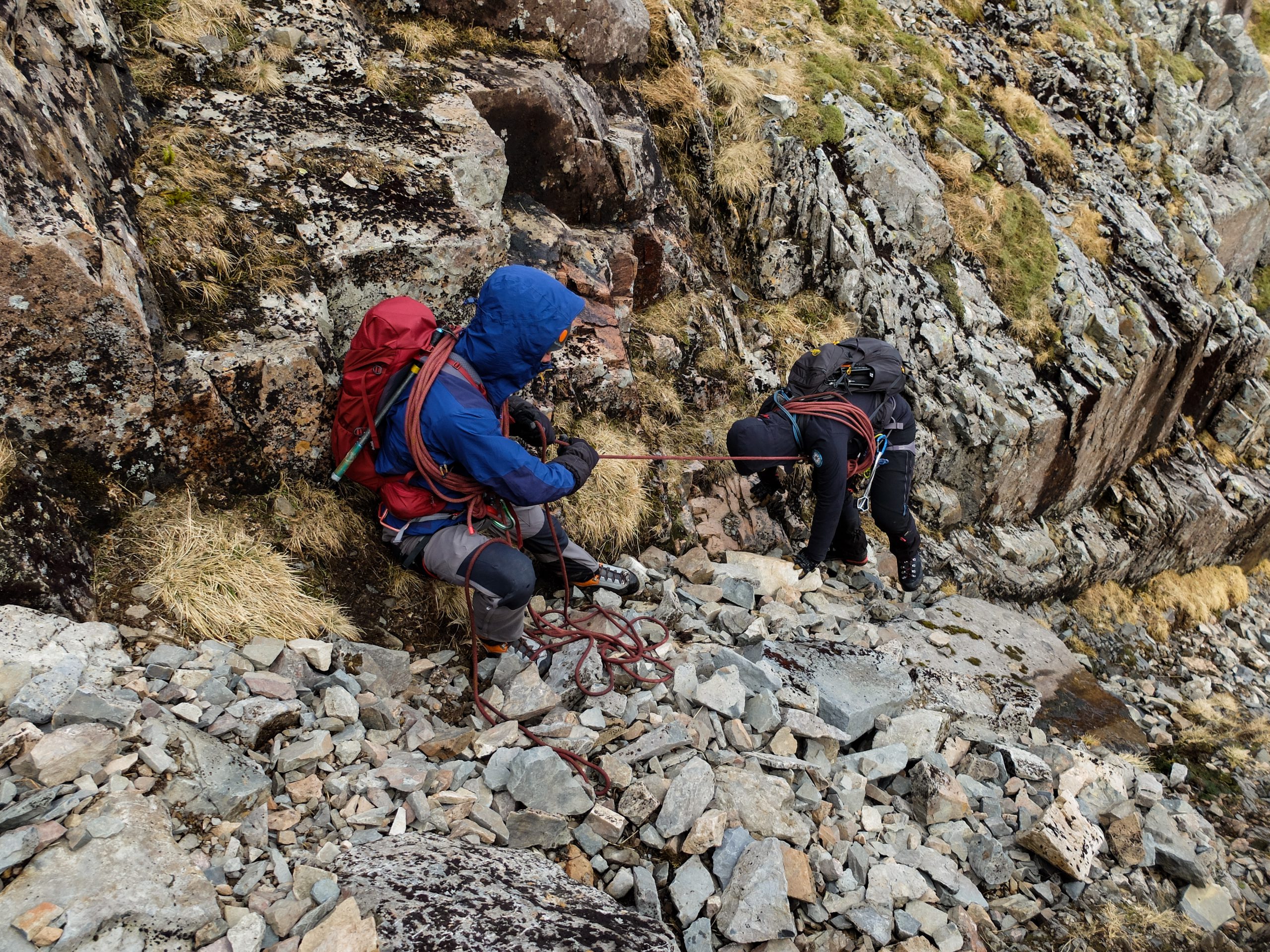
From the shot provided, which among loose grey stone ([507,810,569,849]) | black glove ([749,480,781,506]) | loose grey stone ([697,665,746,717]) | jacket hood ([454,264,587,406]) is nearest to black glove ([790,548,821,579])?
black glove ([749,480,781,506])

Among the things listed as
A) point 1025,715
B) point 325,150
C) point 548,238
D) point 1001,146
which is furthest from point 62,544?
point 1001,146

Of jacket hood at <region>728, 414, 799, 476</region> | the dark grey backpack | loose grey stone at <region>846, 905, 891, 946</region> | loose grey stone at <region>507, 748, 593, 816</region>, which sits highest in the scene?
the dark grey backpack

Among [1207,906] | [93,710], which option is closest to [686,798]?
[93,710]

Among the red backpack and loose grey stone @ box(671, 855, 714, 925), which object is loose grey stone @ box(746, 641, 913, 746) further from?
the red backpack

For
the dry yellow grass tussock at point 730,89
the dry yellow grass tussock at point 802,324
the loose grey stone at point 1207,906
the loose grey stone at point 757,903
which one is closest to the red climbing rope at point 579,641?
the loose grey stone at point 757,903

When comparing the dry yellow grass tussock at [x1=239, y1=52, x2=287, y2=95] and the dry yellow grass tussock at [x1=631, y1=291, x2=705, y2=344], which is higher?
the dry yellow grass tussock at [x1=239, y1=52, x2=287, y2=95]

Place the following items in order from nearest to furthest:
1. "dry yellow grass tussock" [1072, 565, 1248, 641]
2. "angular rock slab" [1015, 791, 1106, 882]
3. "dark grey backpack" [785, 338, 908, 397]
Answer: "angular rock slab" [1015, 791, 1106, 882]
"dark grey backpack" [785, 338, 908, 397]
"dry yellow grass tussock" [1072, 565, 1248, 641]

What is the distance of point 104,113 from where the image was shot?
5.78 metres

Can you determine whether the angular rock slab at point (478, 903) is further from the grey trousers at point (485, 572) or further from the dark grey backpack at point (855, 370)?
the dark grey backpack at point (855, 370)

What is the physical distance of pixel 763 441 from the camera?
25.8 feet

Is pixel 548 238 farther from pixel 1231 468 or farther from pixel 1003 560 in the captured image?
pixel 1231 468

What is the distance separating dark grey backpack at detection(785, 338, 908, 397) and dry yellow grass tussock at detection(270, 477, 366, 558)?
16.0 feet

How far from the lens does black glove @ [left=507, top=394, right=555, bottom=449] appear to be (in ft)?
21.1

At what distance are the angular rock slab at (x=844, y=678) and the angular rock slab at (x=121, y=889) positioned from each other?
4301mm
